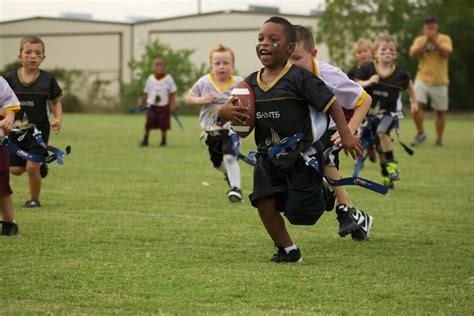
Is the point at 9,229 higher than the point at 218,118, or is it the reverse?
the point at 218,118

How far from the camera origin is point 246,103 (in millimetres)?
6461

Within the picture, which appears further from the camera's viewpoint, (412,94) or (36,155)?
(412,94)

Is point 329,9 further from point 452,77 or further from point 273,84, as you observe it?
point 273,84

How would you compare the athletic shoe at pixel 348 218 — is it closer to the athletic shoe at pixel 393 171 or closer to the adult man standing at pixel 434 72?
the athletic shoe at pixel 393 171

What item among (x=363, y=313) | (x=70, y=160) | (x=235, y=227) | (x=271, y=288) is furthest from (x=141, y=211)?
(x=70, y=160)

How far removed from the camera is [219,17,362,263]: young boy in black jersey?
645 cm

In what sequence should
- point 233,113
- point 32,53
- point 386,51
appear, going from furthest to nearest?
point 386,51, point 32,53, point 233,113

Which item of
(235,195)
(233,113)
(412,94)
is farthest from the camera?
(412,94)

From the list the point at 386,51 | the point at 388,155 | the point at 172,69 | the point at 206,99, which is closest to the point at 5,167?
the point at 206,99

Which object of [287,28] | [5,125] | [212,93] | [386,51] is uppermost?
[287,28]

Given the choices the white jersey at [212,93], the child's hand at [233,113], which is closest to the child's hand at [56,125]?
the white jersey at [212,93]

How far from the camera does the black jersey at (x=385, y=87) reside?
12.7 meters

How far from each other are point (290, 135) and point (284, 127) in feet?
0.23

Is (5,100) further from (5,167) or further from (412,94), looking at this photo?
(412,94)
